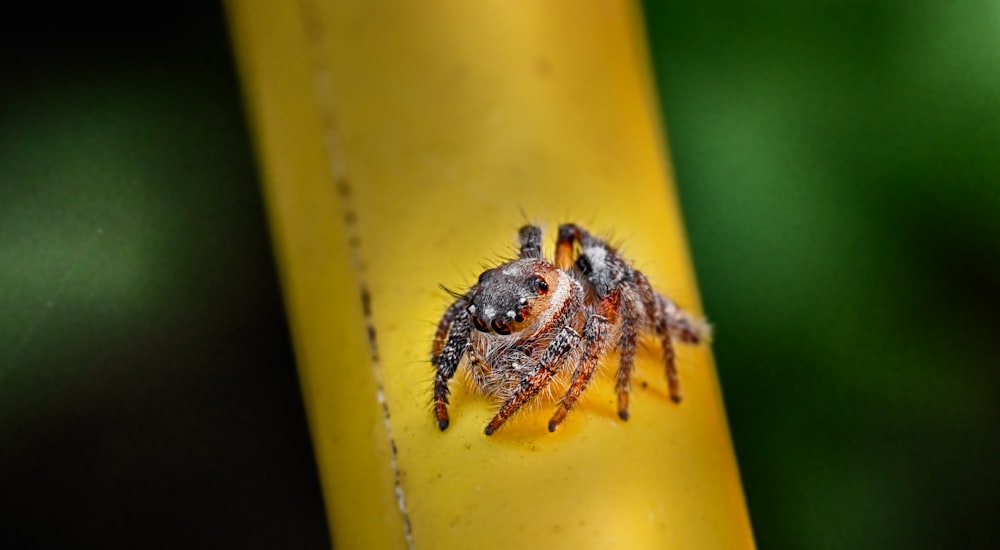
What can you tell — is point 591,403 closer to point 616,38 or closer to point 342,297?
point 342,297

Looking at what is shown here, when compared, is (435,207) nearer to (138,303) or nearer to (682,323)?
(682,323)

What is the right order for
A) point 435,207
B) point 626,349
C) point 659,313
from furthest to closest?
1. point 659,313
2. point 626,349
3. point 435,207

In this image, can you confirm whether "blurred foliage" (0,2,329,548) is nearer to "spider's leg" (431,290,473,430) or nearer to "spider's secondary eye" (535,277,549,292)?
"spider's leg" (431,290,473,430)

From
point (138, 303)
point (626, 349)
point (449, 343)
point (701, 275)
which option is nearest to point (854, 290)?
point (701, 275)

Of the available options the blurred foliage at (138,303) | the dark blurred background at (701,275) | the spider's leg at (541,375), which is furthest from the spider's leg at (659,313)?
the blurred foliage at (138,303)

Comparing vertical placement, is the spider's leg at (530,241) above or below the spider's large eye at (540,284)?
above

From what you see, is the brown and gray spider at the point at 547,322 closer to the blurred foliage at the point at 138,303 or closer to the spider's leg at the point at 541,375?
the spider's leg at the point at 541,375

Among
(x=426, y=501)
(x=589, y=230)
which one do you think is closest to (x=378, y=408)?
(x=426, y=501)
